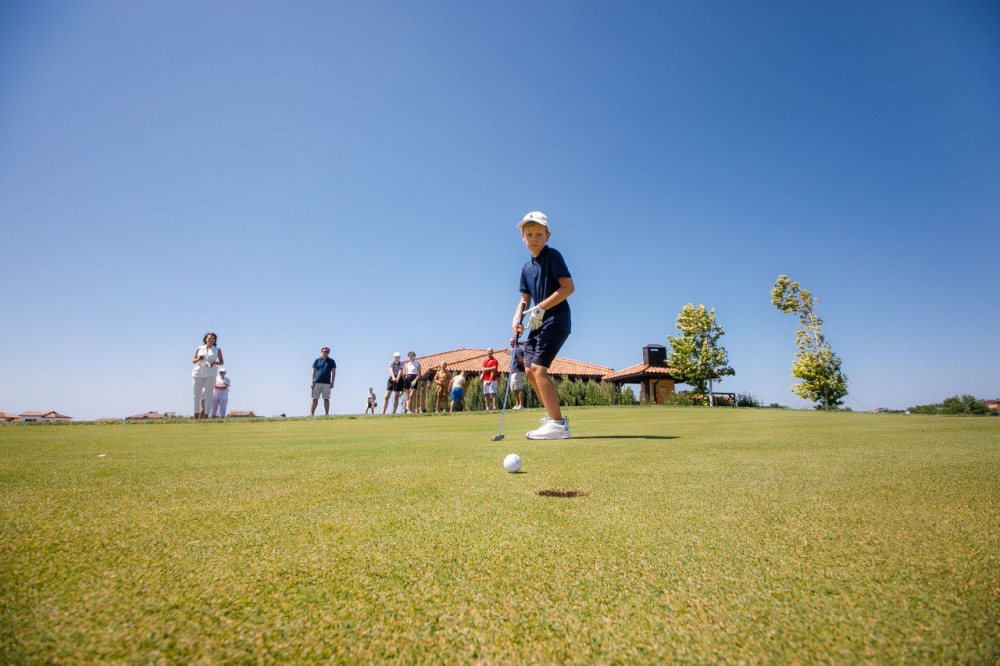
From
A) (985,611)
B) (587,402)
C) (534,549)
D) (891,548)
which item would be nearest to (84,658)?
(534,549)

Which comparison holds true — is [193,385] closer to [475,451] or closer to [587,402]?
[475,451]

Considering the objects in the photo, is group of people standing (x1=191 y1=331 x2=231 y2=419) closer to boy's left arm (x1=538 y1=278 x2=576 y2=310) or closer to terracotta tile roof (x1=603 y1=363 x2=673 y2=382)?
boy's left arm (x1=538 y1=278 x2=576 y2=310)

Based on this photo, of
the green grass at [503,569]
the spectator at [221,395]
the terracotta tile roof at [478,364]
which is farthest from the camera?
the terracotta tile roof at [478,364]

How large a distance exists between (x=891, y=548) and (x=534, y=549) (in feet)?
3.82

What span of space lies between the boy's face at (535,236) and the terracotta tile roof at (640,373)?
39029 millimetres

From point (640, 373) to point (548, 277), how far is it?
4165 cm

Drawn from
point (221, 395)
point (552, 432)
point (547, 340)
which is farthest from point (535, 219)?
point (221, 395)

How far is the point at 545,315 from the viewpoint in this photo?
18.5 feet

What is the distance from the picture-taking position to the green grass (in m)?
1.03

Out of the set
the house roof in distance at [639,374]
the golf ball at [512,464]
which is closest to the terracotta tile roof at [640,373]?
the house roof in distance at [639,374]

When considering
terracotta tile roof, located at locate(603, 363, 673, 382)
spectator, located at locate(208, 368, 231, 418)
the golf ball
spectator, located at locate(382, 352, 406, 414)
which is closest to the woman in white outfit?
spectator, located at locate(208, 368, 231, 418)

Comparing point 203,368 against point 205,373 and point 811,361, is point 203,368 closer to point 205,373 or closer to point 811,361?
point 205,373

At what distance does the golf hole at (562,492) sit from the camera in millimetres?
2365

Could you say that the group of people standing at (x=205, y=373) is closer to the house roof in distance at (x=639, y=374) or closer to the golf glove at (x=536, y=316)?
the golf glove at (x=536, y=316)
